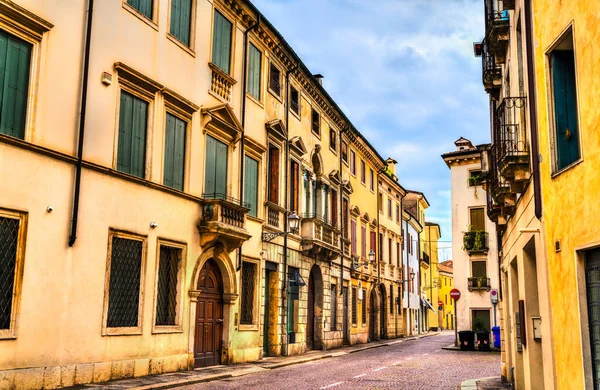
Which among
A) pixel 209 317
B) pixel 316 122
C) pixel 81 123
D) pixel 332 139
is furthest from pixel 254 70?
pixel 332 139

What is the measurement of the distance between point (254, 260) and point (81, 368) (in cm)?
909

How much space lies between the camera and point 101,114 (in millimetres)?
14258

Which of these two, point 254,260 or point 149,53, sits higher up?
point 149,53

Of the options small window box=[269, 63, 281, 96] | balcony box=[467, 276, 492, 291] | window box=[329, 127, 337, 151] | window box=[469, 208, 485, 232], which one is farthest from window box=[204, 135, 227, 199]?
window box=[469, 208, 485, 232]

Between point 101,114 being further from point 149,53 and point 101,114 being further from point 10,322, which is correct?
point 10,322

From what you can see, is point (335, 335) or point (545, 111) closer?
point (545, 111)

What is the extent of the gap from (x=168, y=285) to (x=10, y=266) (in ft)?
17.9

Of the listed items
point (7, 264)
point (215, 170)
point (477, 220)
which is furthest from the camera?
point (477, 220)

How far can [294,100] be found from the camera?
26.6 metres

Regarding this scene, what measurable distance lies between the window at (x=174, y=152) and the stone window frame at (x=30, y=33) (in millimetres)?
4672

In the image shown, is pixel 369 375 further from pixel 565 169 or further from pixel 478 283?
pixel 478 283

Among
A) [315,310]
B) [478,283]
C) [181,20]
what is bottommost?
[315,310]

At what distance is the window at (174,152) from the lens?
1688 cm

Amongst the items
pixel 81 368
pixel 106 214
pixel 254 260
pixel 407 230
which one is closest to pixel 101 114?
pixel 106 214
